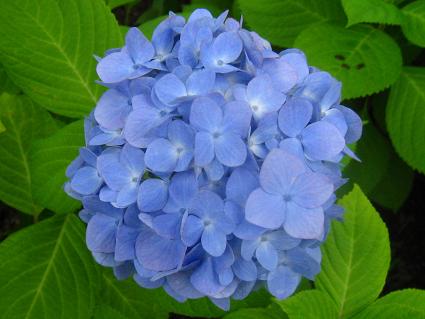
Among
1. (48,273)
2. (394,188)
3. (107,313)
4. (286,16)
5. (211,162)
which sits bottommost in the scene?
(394,188)

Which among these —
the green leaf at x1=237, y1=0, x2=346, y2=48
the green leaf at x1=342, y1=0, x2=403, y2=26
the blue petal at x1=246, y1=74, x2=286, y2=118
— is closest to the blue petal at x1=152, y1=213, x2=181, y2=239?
the blue petal at x1=246, y1=74, x2=286, y2=118

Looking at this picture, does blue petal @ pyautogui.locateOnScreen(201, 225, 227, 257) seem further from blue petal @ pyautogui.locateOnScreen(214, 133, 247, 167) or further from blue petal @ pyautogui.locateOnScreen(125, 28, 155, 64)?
blue petal @ pyautogui.locateOnScreen(125, 28, 155, 64)

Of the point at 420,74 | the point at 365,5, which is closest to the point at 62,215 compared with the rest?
the point at 365,5

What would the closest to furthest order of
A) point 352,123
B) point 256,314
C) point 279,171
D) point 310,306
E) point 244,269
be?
point 279,171 < point 244,269 < point 352,123 < point 310,306 < point 256,314

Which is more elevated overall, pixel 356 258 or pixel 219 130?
pixel 219 130

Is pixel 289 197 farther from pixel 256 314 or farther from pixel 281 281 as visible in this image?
pixel 256 314

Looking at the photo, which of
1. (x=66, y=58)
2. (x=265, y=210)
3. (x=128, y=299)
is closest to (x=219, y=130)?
(x=265, y=210)

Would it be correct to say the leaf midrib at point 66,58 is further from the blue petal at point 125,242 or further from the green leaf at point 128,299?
the blue petal at point 125,242
